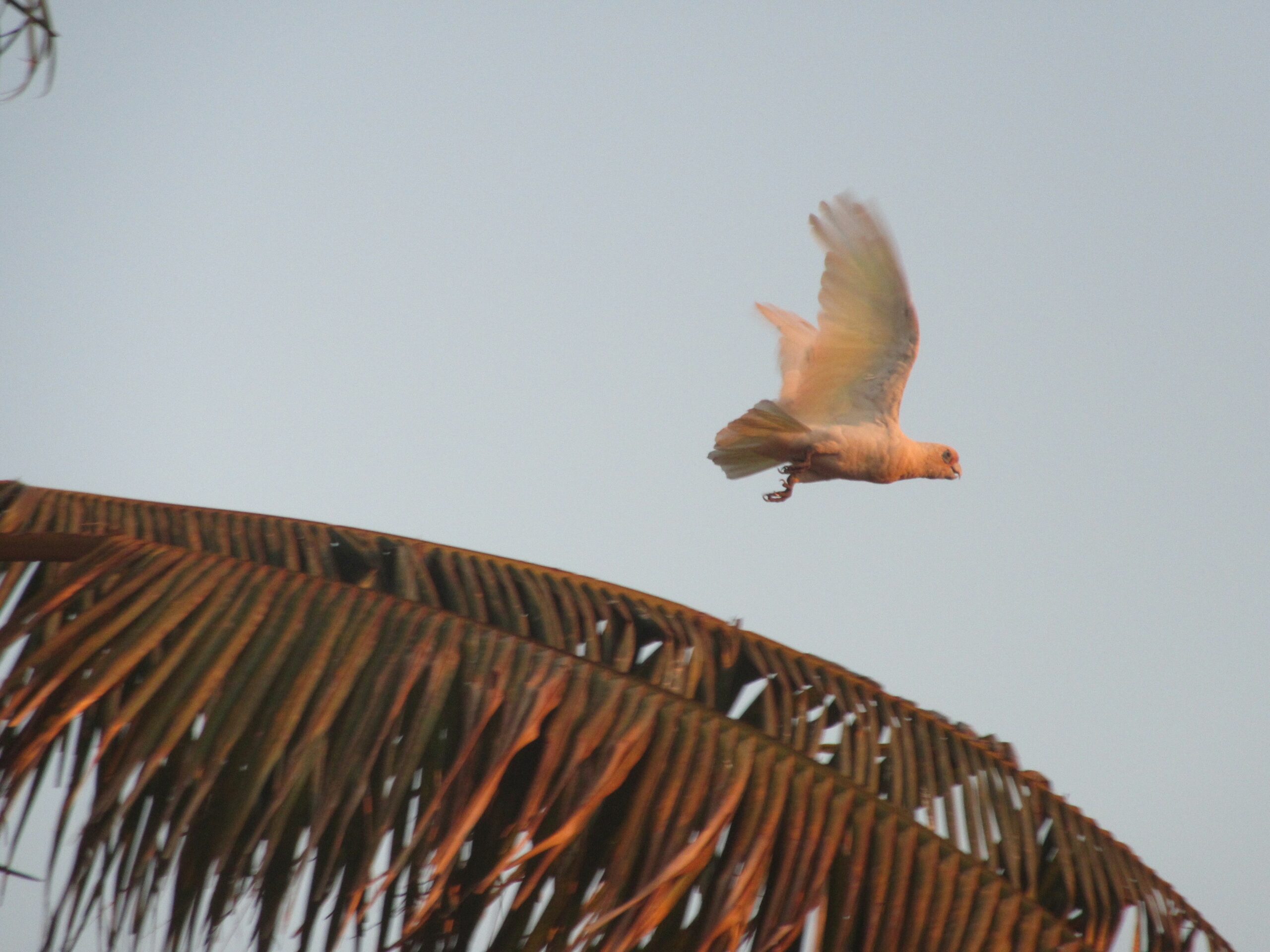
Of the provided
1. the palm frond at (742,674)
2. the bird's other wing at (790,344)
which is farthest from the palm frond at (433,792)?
the bird's other wing at (790,344)

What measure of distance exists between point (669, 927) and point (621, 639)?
0.87 meters

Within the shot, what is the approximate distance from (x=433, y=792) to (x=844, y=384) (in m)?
4.04

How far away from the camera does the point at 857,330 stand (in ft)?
18.6

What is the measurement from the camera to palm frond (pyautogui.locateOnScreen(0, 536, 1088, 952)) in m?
1.98

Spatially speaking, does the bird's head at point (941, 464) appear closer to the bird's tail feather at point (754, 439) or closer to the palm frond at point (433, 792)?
the bird's tail feather at point (754, 439)

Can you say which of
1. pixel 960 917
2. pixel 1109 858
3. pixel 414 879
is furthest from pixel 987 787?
pixel 414 879

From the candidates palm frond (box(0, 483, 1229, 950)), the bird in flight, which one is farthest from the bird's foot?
palm frond (box(0, 483, 1229, 950))

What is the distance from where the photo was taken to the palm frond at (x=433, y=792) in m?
1.98

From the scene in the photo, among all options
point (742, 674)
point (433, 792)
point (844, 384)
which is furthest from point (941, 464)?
point (433, 792)

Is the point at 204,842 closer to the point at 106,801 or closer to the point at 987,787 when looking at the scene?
the point at 106,801

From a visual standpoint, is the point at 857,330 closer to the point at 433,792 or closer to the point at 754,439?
the point at 754,439

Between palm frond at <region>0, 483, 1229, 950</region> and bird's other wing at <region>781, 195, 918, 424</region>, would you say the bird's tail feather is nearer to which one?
bird's other wing at <region>781, 195, 918, 424</region>

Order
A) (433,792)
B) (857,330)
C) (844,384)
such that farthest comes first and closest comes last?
(844,384) → (857,330) → (433,792)

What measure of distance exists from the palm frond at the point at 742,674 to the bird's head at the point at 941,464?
3.44 metres
